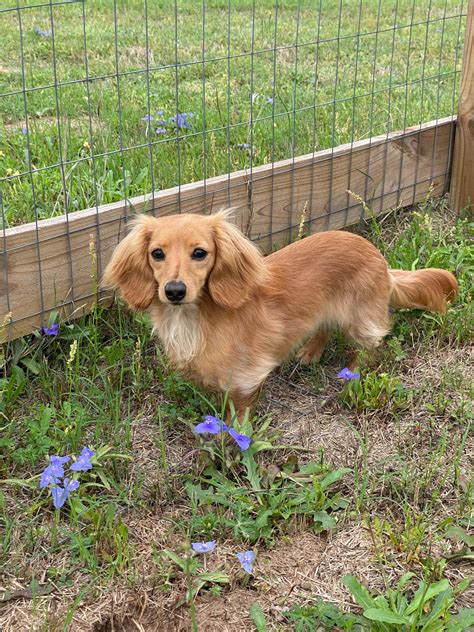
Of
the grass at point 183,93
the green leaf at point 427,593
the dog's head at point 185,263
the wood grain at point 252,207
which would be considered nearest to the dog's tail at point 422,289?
the wood grain at point 252,207

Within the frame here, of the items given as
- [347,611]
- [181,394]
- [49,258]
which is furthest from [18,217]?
[347,611]

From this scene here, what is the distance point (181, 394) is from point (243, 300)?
17.4 inches

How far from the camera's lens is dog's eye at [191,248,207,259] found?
2.64 metres

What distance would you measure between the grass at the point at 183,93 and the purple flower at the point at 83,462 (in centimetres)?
100

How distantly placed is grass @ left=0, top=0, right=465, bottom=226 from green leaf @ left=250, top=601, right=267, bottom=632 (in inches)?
64.2

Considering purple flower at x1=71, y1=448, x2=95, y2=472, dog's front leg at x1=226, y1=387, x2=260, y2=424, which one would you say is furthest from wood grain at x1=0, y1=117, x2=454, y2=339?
dog's front leg at x1=226, y1=387, x2=260, y2=424

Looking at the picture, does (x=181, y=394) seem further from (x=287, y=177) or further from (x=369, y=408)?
(x=287, y=177)

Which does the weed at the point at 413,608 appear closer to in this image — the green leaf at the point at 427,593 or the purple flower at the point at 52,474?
the green leaf at the point at 427,593

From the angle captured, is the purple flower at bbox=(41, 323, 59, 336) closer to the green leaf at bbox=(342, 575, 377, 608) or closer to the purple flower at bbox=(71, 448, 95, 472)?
the purple flower at bbox=(71, 448, 95, 472)

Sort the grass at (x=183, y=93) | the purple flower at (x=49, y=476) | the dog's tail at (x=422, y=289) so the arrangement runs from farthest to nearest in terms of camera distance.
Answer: the grass at (x=183, y=93)
the dog's tail at (x=422, y=289)
the purple flower at (x=49, y=476)

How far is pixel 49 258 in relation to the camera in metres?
2.99

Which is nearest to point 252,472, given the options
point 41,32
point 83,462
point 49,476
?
point 83,462

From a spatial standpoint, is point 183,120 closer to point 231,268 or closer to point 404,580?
point 231,268

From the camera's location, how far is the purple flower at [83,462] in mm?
2369
